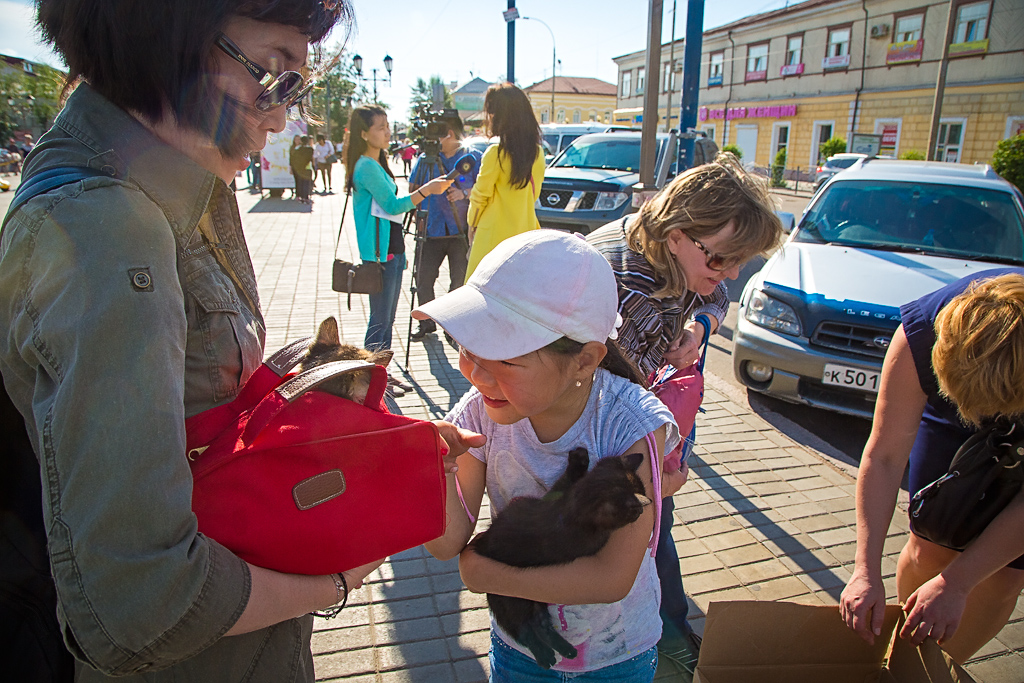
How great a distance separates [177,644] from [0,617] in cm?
47

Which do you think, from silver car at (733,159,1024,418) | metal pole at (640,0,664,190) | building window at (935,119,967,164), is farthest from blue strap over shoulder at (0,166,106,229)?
building window at (935,119,967,164)

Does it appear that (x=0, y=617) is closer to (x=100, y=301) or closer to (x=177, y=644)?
(x=177, y=644)

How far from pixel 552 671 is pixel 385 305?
389 centimetres

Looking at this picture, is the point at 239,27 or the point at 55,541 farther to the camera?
the point at 239,27

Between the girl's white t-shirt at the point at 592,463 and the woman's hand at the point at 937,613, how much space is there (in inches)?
32.9

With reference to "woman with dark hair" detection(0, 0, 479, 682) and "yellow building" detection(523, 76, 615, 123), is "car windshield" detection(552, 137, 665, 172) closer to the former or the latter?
"woman with dark hair" detection(0, 0, 479, 682)

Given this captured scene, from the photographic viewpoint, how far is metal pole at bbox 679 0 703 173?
23.2ft

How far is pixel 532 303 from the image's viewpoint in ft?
4.18

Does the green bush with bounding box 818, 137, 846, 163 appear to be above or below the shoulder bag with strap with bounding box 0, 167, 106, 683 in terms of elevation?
above

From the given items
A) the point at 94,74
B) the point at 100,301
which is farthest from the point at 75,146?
the point at 100,301

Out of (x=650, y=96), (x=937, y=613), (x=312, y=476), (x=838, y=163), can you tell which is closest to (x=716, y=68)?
(x=838, y=163)

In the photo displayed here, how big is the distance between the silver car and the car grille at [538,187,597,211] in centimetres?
378

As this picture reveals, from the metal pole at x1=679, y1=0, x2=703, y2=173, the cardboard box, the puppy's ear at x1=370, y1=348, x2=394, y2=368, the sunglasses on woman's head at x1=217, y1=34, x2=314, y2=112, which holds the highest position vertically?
the metal pole at x1=679, y1=0, x2=703, y2=173

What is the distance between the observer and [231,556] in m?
0.93
